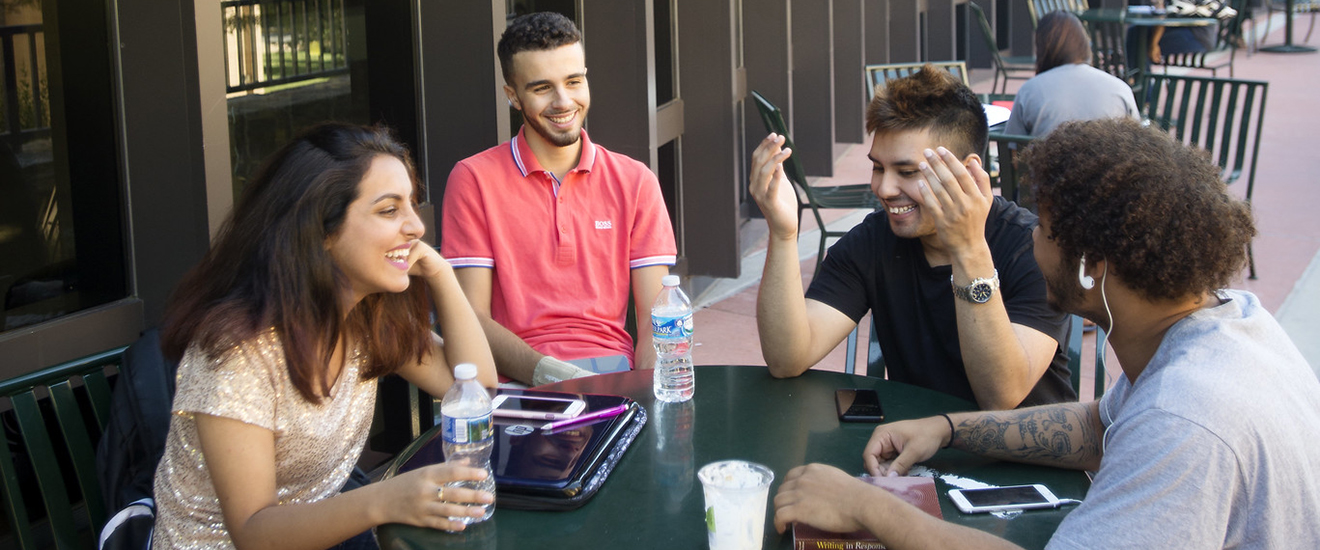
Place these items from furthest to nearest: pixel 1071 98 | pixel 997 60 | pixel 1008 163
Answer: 1. pixel 997 60
2. pixel 1071 98
3. pixel 1008 163

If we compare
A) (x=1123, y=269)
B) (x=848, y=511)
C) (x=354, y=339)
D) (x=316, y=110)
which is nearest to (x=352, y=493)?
(x=354, y=339)

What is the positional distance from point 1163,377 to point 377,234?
148 centimetres

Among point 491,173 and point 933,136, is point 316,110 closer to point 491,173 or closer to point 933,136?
point 491,173

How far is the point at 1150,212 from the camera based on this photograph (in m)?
1.76

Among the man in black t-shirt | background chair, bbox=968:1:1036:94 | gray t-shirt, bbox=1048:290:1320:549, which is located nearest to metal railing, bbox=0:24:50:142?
the man in black t-shirt

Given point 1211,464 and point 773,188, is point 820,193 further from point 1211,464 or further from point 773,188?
point 1211,464

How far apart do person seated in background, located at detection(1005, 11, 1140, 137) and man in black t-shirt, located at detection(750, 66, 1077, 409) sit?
296cm

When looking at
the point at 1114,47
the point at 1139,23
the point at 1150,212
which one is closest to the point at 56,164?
the point at 1150,212

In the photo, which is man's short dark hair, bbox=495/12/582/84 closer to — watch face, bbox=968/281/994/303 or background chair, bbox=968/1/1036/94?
watch face, bbox=968/281/994/303

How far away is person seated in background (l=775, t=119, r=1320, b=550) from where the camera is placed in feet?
5.16

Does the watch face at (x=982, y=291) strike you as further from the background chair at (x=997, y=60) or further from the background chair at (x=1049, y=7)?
the background chair at (x=1049, y=7)

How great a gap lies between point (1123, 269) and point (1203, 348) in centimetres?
17

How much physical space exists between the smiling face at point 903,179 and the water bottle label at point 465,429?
4.04 ft

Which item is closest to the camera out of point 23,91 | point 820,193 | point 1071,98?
point 23,91
